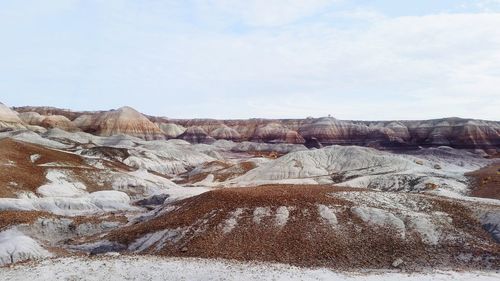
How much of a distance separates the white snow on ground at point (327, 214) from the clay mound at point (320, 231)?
8cm

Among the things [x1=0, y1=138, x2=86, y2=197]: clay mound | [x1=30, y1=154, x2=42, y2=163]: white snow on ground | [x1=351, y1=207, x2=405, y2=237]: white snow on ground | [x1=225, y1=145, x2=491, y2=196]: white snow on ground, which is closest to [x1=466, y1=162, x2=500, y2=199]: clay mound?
[x1=225, y1=145, x2=491, y2=196]: white snow on ground

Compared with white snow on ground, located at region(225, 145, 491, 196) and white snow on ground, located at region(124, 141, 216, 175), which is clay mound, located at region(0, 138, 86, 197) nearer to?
white snow on ground, located at region(225, 145, 491, 196)

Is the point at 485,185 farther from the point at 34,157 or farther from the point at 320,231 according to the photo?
the point at 34,157

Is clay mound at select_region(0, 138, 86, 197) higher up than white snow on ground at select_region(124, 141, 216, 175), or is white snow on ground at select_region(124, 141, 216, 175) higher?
clay mound at select_region(0, 138, 86, 197)

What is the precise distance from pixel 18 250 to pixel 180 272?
12.5 m

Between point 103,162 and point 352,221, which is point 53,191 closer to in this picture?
point 103,162

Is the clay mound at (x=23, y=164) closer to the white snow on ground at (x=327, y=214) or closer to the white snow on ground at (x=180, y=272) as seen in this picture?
the white snow on ground at (x=180, y=272)

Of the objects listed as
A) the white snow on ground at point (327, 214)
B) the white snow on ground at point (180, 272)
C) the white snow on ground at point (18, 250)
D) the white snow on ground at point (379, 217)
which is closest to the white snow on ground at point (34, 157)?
the white snow on ground at point (18, 250)

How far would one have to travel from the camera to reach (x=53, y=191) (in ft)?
203

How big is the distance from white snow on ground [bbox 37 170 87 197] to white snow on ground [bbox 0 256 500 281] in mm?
39616

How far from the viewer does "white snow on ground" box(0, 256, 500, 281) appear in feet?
75.4

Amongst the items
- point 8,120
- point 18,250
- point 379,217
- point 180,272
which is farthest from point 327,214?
point 8,120

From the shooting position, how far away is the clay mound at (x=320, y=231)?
30.2 metres

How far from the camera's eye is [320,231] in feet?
108
